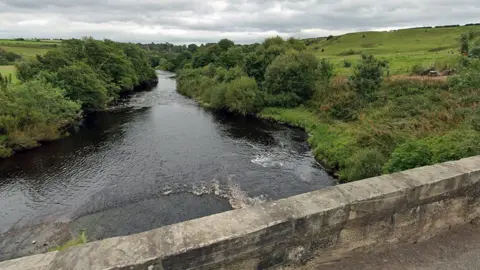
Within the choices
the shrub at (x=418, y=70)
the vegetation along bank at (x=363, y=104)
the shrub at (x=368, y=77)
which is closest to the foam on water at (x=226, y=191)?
the vegetation along bank at (x=363, y=104)

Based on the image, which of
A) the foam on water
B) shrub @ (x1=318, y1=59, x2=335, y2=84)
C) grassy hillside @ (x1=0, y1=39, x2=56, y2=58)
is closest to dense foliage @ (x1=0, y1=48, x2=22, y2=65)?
grassy hillside @ (x1=0, y1=39, x2=56, y2=58)

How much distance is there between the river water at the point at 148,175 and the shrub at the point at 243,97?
23.4 ft

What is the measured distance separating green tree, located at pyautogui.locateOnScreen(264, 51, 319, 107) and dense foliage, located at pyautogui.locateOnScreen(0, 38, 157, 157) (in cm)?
2278

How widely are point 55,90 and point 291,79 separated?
26.6 m

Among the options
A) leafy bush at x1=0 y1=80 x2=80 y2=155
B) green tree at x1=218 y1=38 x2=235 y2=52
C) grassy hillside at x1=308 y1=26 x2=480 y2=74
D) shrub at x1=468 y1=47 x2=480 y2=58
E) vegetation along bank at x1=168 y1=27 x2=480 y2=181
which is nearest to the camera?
vegetation along bank at x1=168 y1=27 x2=480 y2=181

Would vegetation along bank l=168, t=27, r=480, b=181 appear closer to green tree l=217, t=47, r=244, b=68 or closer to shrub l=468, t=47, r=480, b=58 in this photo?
shrub l=468, t=47, r=480, b=58

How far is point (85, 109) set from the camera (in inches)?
1620

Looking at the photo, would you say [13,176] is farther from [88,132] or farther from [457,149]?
[457,149]

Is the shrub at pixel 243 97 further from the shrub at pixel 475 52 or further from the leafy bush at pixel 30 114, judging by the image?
the shrub at pixel 475 52

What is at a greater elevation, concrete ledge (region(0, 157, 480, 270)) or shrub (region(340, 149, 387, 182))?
concrete ledge (region(0, 157, 480, 270))

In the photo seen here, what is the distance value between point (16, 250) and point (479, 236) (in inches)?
616

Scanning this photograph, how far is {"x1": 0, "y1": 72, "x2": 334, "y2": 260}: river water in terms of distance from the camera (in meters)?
15.7

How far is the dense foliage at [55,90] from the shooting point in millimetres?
25781

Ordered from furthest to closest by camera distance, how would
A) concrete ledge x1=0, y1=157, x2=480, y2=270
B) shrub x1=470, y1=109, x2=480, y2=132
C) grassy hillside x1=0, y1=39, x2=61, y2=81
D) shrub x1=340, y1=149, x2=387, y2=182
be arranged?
1. grassy hillside x1=0, y1=39, x2=61, y2=81
2. shrub x1=340, y1=149, x2=387, y2=182
3. shrub x1=470, y1=109, x2=480, y2=132
4. concrete ledge x1=0, y1=157, x2=480, y2=270
